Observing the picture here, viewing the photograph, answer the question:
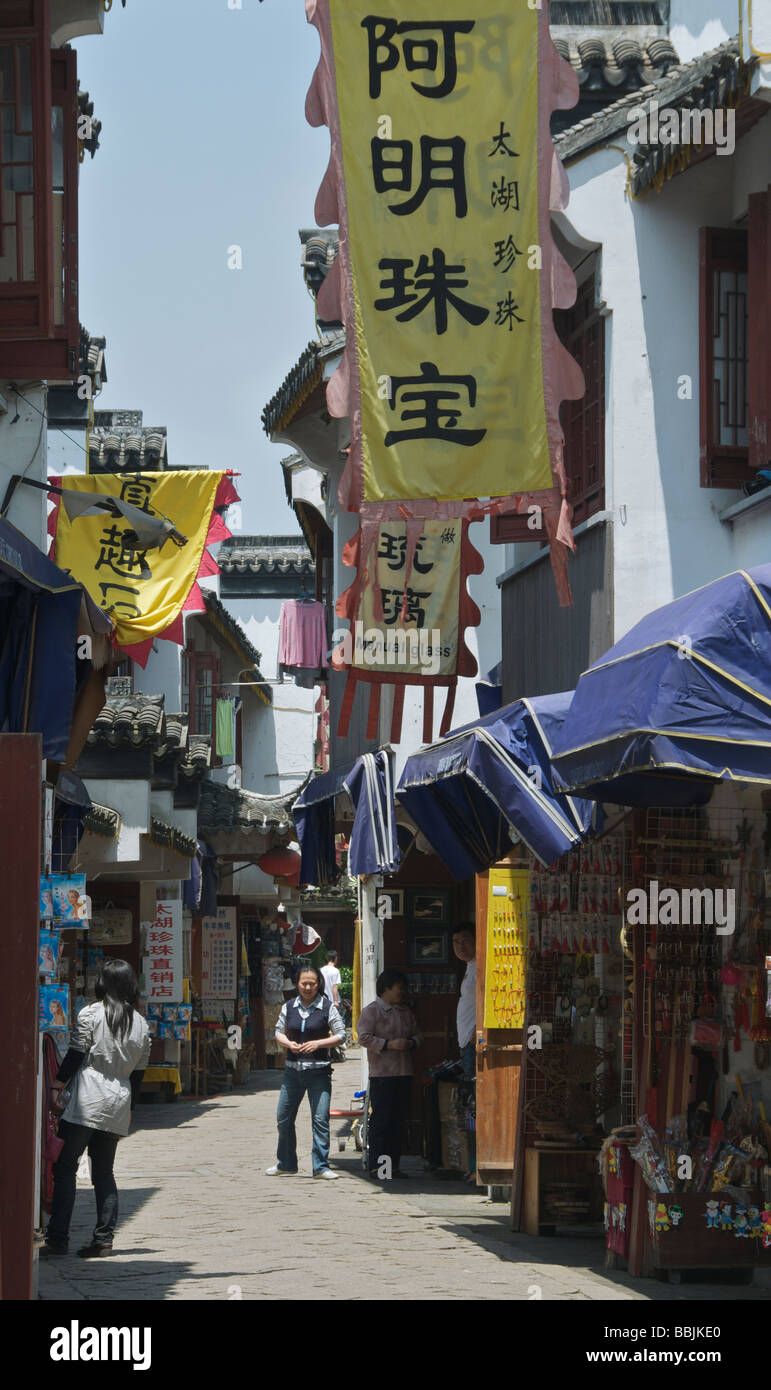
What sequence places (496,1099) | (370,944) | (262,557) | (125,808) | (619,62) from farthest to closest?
(262,557) < (125,808) < (370,944) < (619,62) < (496,1099)

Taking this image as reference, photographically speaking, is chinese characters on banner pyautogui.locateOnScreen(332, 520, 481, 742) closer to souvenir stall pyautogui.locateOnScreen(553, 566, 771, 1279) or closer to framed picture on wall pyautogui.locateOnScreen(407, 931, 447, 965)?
framed picture on wall pyautogui.locateOnScreen(407, 931, 447, 965)

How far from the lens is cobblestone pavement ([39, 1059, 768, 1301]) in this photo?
33.3ft

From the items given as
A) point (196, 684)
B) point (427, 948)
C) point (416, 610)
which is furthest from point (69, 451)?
point (416, 610)

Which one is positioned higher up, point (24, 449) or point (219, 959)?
point (24, 449)

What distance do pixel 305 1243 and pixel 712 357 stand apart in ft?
21.8

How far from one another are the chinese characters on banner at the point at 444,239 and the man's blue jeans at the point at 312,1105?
7434 millimetres

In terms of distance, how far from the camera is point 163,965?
25.5m

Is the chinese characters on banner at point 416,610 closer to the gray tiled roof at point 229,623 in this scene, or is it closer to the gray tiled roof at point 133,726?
the gray tiled roof at point 133,726

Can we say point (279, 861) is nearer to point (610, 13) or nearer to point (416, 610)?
→ point (416, 610)

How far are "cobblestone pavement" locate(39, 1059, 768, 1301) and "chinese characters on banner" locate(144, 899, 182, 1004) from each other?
5.93 m

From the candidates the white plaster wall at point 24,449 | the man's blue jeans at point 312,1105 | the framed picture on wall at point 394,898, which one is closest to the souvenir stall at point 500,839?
the man's blue jeans at point 312,1105

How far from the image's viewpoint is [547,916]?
41.0 feet

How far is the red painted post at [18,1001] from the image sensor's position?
7555 mm

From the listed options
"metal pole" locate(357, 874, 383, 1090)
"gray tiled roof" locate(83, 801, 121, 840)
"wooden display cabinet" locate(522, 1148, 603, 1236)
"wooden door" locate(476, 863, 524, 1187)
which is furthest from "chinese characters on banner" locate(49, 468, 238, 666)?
"wooden display cabinet" locate(522, 1148, 603, 1236)
